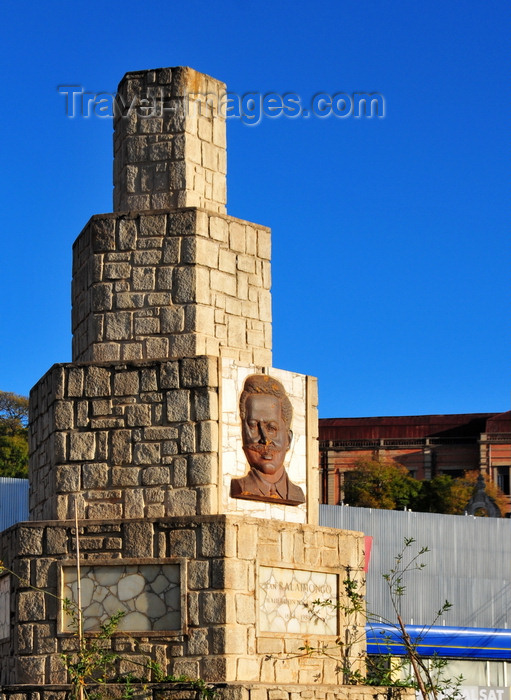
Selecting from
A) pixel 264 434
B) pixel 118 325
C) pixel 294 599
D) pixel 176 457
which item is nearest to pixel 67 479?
pixel 176 457

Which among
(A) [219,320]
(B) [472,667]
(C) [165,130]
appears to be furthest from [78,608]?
(B) [472,667]

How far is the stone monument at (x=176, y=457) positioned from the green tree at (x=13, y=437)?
4079cm

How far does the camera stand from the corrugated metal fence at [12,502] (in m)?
28.2

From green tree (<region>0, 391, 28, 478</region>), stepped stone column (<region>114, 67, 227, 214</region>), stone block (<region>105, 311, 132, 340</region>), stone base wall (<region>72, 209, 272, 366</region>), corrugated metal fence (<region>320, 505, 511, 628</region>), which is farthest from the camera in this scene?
green tree (<region>0, 391, 28, 478</region>)

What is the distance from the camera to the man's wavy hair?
10398 millimetres

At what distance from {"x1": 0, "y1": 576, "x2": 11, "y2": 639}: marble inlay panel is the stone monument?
19 millimetres

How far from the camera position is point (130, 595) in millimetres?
9859

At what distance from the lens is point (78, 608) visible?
9914mm

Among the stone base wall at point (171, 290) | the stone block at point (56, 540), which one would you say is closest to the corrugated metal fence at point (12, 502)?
the stone base wall at point (171, 290)

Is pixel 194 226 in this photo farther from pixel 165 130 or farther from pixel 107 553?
pixel 107 553

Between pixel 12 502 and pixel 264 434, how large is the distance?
62.9ft

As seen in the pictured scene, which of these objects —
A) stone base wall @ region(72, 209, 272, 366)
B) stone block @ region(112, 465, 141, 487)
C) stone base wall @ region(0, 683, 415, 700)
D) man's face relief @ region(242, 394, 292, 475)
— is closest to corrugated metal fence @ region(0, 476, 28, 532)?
stone base wall @ region(72, 209, 272, 366)

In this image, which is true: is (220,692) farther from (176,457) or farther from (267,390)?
(267,390)

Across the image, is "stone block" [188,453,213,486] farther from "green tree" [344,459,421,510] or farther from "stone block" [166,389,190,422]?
"green tree" [344,459,421,510]
